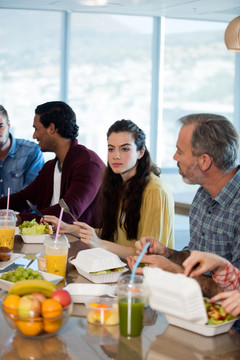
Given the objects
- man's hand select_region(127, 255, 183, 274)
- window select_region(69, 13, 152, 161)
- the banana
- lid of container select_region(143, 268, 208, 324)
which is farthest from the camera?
window select_region(69, 13, 152, 161)

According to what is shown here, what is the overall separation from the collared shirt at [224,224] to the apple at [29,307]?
3.02 ft

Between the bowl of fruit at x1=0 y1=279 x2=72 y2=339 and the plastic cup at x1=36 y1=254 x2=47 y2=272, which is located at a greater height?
the bowl of fruit at x1=0 y1=279 x2=72 y2=339

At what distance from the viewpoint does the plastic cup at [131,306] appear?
→ 4.98 feet

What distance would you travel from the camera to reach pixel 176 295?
4.83ft

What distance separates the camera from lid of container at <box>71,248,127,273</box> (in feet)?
6.74

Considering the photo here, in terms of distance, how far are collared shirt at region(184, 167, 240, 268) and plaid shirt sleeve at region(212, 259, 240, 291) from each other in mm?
235

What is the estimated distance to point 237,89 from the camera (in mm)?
8227

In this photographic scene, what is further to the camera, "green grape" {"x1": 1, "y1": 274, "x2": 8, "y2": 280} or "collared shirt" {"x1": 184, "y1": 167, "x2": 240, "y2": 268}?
"collared shirt" {"x1": 184, "y1": 167, "x2": 240, "y2": 268}

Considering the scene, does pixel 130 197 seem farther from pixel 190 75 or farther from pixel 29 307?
pixel 190 75

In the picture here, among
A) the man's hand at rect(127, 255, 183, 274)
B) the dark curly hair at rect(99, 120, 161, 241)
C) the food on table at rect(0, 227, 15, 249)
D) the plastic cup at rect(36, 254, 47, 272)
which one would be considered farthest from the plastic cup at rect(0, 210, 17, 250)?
the man's hand at rect(127, 255, 183, 274)

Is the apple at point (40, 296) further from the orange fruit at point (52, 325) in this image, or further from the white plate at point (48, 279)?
the white plate at point (48, 279)

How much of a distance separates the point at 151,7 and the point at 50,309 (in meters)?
6.07

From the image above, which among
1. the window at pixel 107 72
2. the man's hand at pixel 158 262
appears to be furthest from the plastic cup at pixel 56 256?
the window at pixel 107 72

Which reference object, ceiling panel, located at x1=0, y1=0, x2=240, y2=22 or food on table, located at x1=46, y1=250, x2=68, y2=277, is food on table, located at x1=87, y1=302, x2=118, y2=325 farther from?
ceiling panel, located at x1=0, y1=0, x2=240, y2=22
